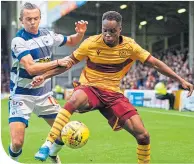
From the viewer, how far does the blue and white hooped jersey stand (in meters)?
7.89

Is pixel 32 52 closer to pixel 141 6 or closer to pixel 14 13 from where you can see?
pixel 141 6

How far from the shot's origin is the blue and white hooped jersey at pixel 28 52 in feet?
25.9

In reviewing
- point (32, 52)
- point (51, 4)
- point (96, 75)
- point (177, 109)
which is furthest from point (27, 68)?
point (51, 4)

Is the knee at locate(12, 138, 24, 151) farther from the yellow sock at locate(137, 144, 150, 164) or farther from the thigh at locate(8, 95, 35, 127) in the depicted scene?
the yellow sock at locate(137, 144, 150, 164)

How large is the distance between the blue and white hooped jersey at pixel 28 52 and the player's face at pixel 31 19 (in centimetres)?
11

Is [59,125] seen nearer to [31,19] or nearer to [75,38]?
[31,19]

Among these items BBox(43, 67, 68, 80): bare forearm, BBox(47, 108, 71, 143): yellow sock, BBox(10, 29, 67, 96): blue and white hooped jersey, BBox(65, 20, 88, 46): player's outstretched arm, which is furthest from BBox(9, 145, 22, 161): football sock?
BBox(65, 20, 88, 46): player's outstretched arm

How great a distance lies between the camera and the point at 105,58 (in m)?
7.78

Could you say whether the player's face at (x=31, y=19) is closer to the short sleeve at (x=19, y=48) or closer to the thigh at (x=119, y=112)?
the short sleeve at (x=19, y=48)

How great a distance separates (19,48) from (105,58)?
1234mm

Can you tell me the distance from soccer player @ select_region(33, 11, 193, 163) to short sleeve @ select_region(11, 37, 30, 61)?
498 millimetres

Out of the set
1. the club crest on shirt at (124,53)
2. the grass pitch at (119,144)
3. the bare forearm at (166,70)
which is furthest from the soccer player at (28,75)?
the grass pitch at (119,144)

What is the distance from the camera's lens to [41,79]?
7.41 meters

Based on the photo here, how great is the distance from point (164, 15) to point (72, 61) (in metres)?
40.1
